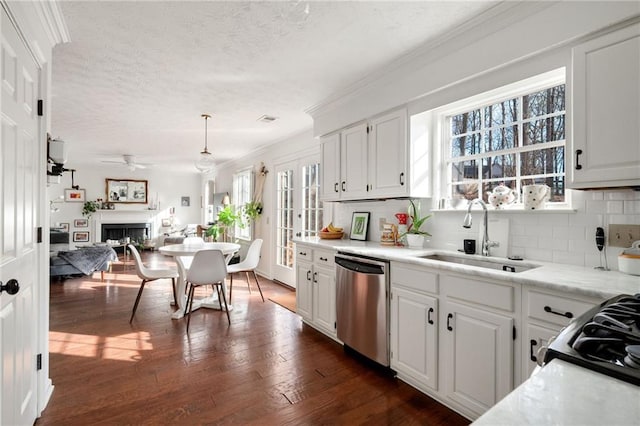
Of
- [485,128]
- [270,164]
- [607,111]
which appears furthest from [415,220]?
[270,164]

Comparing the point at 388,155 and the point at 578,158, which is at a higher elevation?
the point at 388,155

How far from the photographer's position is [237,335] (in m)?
3.23

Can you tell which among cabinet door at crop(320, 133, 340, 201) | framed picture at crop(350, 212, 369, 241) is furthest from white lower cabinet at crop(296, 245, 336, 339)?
cabinet door at crop(320, 133, 340, 201)

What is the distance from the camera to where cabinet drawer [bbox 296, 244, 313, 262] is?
3421mm

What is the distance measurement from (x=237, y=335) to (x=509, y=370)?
236 cm

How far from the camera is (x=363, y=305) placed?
8.57 ft

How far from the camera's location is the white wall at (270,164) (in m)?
4.97

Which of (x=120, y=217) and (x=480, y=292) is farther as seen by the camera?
(x=120, y=217)

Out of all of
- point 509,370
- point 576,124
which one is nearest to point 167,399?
point 509,370

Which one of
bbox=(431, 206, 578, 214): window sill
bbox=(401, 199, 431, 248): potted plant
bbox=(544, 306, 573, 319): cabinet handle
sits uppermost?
bbox=(431, 206, 578, 214): window sill

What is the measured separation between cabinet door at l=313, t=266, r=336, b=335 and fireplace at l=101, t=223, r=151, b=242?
313 inches

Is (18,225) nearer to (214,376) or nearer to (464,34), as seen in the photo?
(214,376)

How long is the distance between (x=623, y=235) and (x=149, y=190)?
10435 millimetres

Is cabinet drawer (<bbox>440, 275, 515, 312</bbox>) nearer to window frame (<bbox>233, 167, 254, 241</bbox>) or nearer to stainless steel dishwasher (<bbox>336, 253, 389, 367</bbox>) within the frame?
stainless steel dishwasher (<bbox>336, 253, 389, 367</bbox>)
